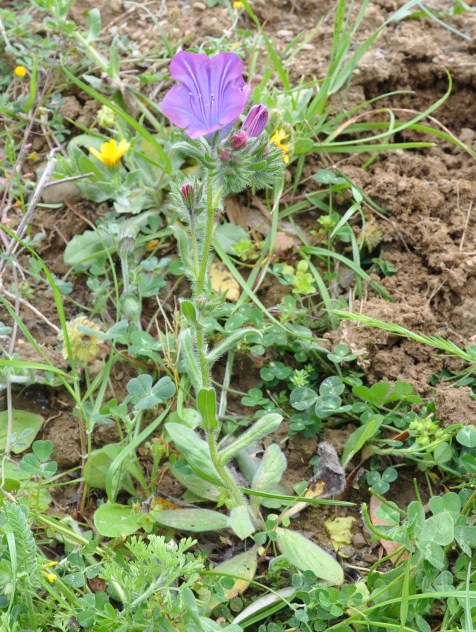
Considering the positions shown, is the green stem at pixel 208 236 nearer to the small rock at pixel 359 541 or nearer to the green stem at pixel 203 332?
the green stem at pixel 203 332

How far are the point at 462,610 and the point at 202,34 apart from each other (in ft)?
10.1

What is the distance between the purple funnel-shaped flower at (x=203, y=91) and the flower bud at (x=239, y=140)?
0.15ft

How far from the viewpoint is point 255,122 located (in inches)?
89.7

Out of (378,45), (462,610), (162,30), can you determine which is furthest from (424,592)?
(162,30)

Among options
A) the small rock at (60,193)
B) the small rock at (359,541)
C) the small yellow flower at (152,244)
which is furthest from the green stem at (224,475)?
the small rock at (60,193)

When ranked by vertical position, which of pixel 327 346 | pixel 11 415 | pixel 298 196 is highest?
pixel 298 196

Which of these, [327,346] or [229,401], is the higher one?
[327,346]

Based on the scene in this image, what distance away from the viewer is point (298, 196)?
3408 mm

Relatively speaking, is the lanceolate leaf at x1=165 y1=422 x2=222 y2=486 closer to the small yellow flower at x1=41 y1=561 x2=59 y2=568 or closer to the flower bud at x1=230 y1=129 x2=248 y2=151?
the small yellow flower at x1=41 y1=561 x2=59 y2=568

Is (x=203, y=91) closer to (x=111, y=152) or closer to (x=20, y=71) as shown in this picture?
(x=111, y=152)

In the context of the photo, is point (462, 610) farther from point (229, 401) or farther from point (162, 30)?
point (162, 30)

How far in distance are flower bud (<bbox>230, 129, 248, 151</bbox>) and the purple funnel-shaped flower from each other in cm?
5

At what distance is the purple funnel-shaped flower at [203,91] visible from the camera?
7.09 ft

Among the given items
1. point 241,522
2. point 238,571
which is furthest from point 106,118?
point 238,571
